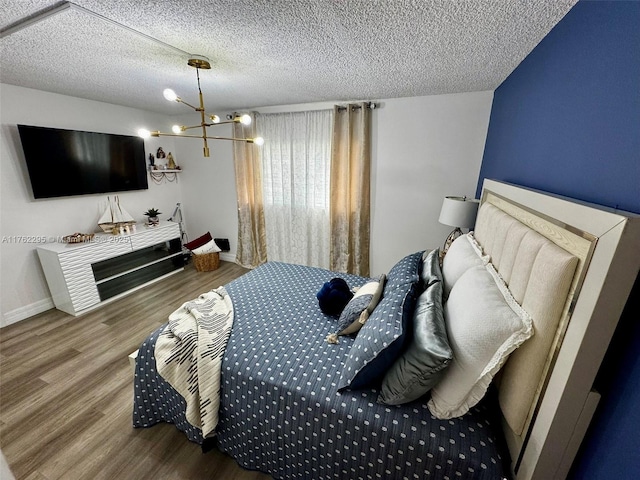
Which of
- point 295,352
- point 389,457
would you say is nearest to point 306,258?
point 295,352

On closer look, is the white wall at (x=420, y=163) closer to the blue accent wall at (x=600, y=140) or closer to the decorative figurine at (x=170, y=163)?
the blue accent wall at (x=600, y=140)

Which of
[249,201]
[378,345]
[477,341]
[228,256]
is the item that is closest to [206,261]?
[228,256]

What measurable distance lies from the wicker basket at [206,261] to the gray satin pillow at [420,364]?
3365 millimetres

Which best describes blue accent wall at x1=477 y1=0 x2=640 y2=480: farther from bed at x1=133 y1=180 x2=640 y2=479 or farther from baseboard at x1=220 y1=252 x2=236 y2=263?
baseboard at x1=220 y1=252 x2=236 y2=263

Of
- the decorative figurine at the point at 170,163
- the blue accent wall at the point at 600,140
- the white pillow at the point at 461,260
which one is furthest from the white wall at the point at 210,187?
the blue accent wall at the point at 600,140

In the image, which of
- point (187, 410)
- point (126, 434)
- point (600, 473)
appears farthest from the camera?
point (126, 434)

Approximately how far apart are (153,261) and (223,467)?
9.53 ft

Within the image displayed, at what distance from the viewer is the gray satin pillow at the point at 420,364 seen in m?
→ 0.97

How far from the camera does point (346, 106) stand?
2.94 meters

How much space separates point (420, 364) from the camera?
39.0 inches

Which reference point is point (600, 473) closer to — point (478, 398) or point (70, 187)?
point (478, 398)

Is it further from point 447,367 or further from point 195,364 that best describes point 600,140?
point 195,364

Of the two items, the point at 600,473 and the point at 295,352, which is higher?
the point at 600,473

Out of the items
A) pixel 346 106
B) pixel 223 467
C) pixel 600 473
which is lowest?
pixel 223 467
